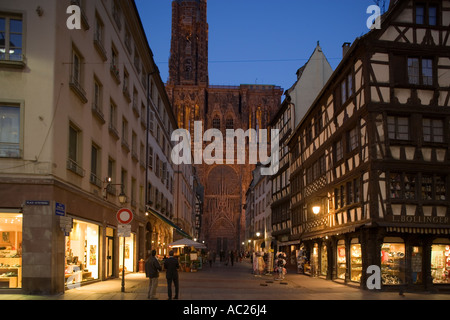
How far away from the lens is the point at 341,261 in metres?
23.8

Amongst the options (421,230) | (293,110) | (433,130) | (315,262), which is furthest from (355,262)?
(293,110)

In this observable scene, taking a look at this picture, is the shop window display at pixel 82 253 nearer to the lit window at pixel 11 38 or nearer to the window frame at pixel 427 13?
the lit window at pixel 11 38

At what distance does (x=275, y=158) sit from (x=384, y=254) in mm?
24131

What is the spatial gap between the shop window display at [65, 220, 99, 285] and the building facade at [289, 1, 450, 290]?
9.95m

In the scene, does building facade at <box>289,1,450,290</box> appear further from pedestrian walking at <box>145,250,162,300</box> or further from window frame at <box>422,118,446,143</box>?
pedestrian walking at <box>145,250,162,300</box>

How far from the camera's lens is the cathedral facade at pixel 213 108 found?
90.6 metres

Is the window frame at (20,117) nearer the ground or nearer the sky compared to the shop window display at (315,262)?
nearer the sky

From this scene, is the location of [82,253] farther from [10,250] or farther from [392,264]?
[392,264]

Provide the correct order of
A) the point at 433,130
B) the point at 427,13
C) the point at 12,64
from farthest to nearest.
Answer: the point at 427,13 < the point at 433,130 < the point at 12,64

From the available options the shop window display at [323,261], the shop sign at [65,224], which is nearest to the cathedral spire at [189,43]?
the shop window display at [323,261]

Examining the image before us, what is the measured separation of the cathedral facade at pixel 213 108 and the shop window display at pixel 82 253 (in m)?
68.1

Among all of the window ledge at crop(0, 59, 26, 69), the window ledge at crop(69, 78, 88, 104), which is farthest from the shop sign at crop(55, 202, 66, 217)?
the window ledge at crop(0, 59, 26, 69)

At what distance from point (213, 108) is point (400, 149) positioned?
76332 mm

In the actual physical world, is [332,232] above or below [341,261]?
above
